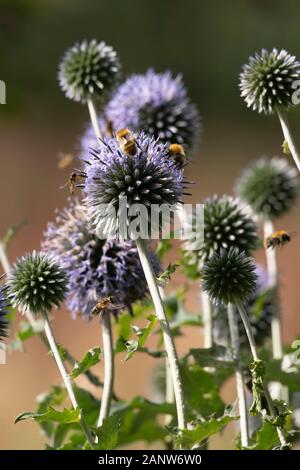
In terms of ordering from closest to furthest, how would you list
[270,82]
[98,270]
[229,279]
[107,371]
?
[229,279] < [270,82] < [107,371] < [98,270]

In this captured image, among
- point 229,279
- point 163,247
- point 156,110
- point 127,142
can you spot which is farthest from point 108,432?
point 156,110

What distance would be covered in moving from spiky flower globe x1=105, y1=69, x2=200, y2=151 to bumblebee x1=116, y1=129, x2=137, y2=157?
3.25ft

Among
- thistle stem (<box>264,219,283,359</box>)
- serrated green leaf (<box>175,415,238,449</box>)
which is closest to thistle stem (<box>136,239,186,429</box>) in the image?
serrated green leaf (<box>175,415,238,449</box>)

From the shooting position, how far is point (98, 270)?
2.70m

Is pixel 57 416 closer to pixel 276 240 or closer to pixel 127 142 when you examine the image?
pixel 127 142

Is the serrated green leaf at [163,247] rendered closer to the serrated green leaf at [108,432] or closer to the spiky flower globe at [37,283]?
the spiky flower globe at [37,283]

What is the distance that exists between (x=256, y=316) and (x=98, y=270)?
0.77 meters

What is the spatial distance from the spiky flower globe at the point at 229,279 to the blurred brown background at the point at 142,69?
7.64 meters

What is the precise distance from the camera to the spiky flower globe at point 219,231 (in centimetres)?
285

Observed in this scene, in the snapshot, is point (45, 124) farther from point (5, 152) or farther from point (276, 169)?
point (276, 169)

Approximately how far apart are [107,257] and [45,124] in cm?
1132

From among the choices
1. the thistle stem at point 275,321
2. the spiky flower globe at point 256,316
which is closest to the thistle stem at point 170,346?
the spiky flower globe at point 256,316

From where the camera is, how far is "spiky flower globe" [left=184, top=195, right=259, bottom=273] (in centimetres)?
285

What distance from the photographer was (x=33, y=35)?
14234 mm
